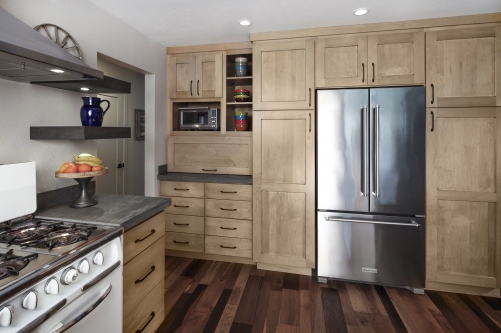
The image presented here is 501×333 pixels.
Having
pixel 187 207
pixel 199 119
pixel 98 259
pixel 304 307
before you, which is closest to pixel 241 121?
pixel 199 119

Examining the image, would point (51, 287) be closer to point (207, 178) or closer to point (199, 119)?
point (207, 178)

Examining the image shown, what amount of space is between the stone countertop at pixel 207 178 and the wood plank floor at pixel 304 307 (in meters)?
0.92

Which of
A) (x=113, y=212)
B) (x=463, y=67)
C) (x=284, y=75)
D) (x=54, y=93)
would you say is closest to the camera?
(x=113, y=212)

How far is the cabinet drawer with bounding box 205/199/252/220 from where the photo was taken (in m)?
2.95

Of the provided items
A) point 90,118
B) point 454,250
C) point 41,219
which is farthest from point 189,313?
point 454,250

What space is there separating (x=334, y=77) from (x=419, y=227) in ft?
5.01

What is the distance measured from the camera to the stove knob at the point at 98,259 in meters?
1.26

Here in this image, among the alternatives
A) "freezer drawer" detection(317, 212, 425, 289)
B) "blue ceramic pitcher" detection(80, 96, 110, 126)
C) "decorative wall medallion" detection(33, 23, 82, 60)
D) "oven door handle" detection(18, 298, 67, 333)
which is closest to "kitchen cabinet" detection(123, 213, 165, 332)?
"oven door handle" detection(18, 298, 67, 333)

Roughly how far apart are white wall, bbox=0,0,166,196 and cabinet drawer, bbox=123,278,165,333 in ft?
3.19

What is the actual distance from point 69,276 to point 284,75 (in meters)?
2.33

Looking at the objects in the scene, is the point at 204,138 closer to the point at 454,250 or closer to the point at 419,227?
the point at 419,227

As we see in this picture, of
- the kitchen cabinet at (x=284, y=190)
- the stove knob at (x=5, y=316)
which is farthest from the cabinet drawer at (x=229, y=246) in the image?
the stove knob at (x=5, y=316)

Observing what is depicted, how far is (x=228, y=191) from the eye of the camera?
2.99m

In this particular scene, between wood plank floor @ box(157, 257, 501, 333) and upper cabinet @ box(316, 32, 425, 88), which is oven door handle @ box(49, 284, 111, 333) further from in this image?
upper cabinet @ box(316, 32, 425, 88)
